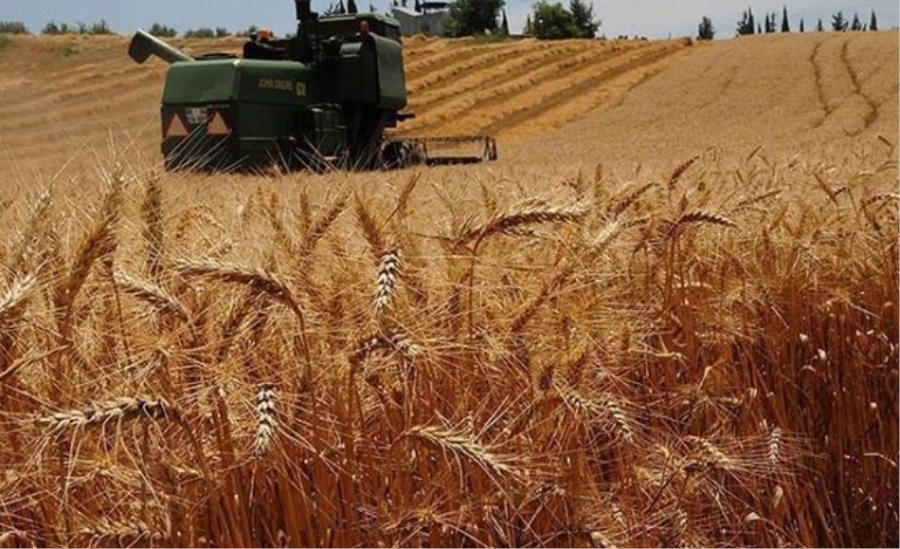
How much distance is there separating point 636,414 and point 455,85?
27010 millimetres

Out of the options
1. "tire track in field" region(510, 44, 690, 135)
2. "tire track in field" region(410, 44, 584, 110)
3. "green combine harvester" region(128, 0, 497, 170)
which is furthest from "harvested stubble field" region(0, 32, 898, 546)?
"tire track in field" region(410, 44, 584, 110)

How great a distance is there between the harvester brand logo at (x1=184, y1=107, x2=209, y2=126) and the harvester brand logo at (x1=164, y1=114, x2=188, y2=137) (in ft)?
0.30

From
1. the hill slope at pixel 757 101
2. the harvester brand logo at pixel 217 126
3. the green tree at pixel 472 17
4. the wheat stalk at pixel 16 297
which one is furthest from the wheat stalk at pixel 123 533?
the green tree at pixel 472 17

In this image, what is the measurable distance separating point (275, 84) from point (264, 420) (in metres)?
9.67

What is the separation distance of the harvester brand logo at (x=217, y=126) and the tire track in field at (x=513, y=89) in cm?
1252

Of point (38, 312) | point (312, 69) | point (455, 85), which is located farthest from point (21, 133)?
point (38, 312)

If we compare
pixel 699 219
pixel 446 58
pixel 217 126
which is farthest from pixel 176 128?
pixel 446 58

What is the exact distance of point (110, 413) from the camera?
1267 mm

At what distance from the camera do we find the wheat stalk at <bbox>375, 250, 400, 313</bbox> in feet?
4.74

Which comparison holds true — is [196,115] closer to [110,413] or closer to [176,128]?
[176,128]

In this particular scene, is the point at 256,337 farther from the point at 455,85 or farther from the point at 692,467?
the point at 455,85

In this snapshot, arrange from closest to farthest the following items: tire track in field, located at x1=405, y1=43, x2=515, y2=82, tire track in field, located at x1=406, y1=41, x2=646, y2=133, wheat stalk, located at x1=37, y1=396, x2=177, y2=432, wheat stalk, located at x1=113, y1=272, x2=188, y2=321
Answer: wheat stalk, located at x1=37, y1=396, x2=177, y2=432 → wheat stalk, located at x1=113, y1=272, x2=188, y2=321 → tire track in field, located at x1=406, y1=41, x2=646, y2=133 → tire track in field, located at x1=405, y1=43, x2=515, y2=82

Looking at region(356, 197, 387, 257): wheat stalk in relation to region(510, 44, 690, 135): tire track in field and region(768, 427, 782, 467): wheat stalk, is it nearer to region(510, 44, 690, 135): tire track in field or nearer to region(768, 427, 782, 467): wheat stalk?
region(768, 427, 782, 467): wheat stalk

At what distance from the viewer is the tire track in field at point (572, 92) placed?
24.5 m
